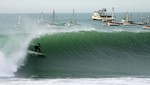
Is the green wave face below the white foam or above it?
above

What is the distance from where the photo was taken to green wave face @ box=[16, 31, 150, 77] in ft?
63.2

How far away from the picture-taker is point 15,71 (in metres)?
18.6

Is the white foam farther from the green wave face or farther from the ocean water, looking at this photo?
the green wave face

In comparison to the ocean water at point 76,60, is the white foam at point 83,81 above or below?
below

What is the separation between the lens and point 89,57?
23188 mm

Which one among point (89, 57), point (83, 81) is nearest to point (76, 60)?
point (89, 57)

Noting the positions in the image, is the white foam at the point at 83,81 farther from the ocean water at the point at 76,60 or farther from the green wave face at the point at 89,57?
the green wave face at the point at 89,57

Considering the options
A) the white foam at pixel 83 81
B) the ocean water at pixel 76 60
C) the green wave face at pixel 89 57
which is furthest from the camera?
the green wave face at pixel 89 57

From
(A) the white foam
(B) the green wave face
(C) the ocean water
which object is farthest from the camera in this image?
(B) the green wave face

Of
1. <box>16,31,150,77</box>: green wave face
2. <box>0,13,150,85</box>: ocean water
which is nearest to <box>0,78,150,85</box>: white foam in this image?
<box>0,13,150,85</box>: ocean water

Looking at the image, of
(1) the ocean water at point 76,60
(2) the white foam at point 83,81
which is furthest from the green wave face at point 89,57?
(2) the white foam at point 83,81

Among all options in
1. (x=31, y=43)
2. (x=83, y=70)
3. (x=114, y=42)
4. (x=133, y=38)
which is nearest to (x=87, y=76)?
(x=83, y=70)

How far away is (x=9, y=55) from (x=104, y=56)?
5.88 metres

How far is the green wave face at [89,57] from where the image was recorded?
19.3 meters
